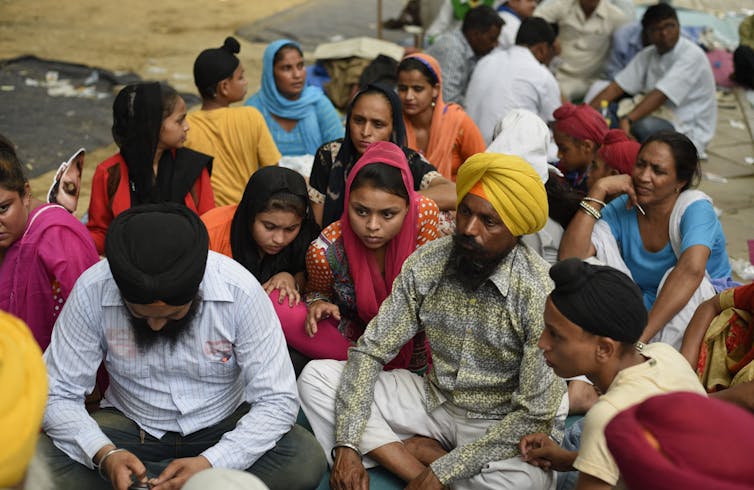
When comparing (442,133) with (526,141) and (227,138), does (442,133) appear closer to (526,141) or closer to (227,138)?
(526,141)

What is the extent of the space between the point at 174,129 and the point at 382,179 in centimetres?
124

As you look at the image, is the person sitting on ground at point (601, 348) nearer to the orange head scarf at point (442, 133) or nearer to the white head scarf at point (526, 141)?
the white head scarf at point (526, 141)

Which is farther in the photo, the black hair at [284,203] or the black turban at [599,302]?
the black hair at [284,203]

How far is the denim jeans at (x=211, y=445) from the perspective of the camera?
2.82 metres

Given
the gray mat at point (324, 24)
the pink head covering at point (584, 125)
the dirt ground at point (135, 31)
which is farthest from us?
the gray mat at point (324, 24)

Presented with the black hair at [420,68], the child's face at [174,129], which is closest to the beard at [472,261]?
the child's face at [174,129]

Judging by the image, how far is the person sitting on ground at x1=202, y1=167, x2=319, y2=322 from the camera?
3480 millimetres

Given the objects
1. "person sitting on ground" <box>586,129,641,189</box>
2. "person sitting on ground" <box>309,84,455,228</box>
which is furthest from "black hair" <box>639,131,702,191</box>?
"person sitting on ground" <box>309,84,455,228</box>

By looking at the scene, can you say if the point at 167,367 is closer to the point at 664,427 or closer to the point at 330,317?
the point at 330,317

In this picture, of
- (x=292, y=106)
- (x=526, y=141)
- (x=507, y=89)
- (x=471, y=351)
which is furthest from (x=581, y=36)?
(x=471, y=351)

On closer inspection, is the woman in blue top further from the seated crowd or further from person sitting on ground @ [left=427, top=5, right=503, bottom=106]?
person sitting on ground @ [left=427, top=5, right=503, bottom=106]

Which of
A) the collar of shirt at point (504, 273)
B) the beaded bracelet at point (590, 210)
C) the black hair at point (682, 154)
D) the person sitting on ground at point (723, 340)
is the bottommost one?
the person sitting on ground at point (723, 340)

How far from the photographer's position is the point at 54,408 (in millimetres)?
2729

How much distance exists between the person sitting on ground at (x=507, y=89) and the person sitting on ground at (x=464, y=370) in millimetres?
2679
